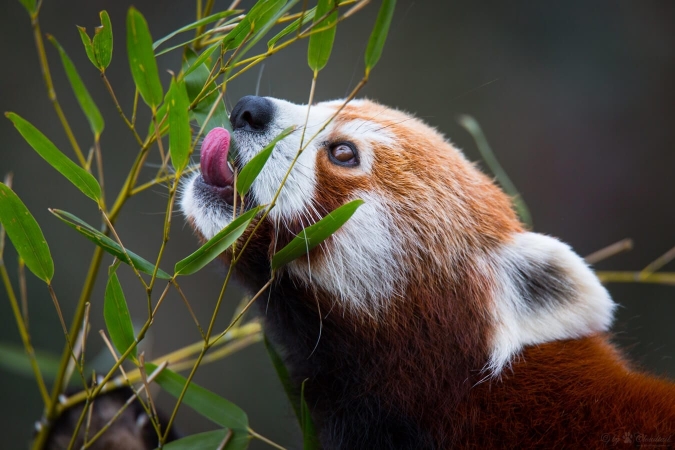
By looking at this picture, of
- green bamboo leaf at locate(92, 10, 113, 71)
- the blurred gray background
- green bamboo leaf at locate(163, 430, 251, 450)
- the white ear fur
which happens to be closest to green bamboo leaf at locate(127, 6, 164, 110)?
green bamboo leaf at locate(92, 10, 113, 71)

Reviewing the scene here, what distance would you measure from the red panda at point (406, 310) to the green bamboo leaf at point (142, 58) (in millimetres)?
201

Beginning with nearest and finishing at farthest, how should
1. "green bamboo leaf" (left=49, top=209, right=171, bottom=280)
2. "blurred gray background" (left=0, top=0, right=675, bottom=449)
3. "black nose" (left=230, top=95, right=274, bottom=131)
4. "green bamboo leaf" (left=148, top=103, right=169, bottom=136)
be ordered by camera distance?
1. "green bamboo leaf" (left=49, top=209, right=171, bottom=280)
2. "green bamboo leaf" (left=148, top=103, right=169, bottom=136)
3. "black nose" (left=230, top=95, right=274, bottom=131)
4. "blurred gray background" (left=0, top=0, right=675, bottom=449)

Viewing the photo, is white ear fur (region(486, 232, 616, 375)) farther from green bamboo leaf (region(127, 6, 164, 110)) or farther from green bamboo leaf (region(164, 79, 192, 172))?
green bamboo leaf (region(127, 6, 164, 110))

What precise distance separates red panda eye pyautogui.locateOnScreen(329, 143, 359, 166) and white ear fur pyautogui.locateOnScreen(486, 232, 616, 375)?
1.74 feet

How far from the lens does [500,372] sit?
1.62m

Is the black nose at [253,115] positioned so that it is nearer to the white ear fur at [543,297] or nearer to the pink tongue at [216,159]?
the pink tongue at [216,159]

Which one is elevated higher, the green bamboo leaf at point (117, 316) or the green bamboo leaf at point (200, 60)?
the green bamboo leaf at point (200, 60)

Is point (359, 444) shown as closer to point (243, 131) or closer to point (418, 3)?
point (243, 131)

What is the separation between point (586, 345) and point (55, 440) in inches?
69.9

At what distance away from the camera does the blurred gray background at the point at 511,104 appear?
4.27m

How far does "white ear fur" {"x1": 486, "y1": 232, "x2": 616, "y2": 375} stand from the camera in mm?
1683

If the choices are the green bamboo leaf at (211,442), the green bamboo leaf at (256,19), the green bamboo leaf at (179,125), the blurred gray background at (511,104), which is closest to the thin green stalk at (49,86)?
the green bamboo leaf at (179,125)

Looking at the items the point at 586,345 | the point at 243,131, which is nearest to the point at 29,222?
the point at 243,131

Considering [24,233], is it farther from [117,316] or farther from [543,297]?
[543,297]
